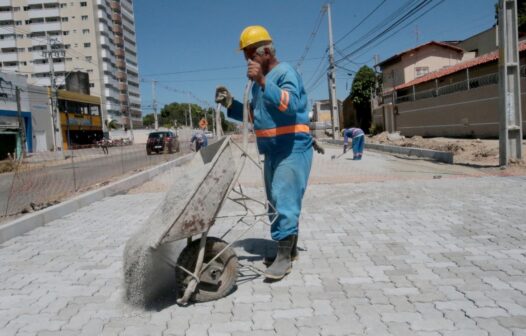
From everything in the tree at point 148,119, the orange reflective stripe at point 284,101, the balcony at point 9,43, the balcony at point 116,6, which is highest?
the balcony at point 116,6

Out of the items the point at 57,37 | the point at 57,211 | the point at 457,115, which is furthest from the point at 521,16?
the point at 57,37

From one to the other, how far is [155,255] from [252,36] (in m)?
1.75

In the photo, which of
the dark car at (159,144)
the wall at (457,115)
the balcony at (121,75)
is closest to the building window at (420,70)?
the wall at (457,115)

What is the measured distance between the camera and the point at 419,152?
16297 millimetres

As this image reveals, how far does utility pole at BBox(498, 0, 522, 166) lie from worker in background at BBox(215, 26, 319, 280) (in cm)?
904

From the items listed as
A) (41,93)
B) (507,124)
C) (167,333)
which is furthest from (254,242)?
(41,93)

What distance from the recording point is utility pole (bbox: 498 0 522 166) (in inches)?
413

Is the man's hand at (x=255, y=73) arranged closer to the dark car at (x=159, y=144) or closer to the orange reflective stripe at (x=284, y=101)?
the orange reflective stripe at (x=284, y=101)

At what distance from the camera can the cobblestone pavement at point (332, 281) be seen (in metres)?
2.73

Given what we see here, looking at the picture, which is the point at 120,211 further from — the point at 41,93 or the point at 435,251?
the point at 41,93

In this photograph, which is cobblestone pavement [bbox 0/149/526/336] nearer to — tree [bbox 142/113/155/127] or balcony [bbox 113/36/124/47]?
balcony [bbox 113/36/124/47]

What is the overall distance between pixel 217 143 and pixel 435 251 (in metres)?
2.31

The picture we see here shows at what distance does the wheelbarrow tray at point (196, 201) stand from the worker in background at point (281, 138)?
47 cm

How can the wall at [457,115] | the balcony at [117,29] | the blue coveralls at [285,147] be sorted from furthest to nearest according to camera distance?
1. the balcony at [117,29]
2. the wall at [457,115]
3. the blue coveralls at [285,147]
